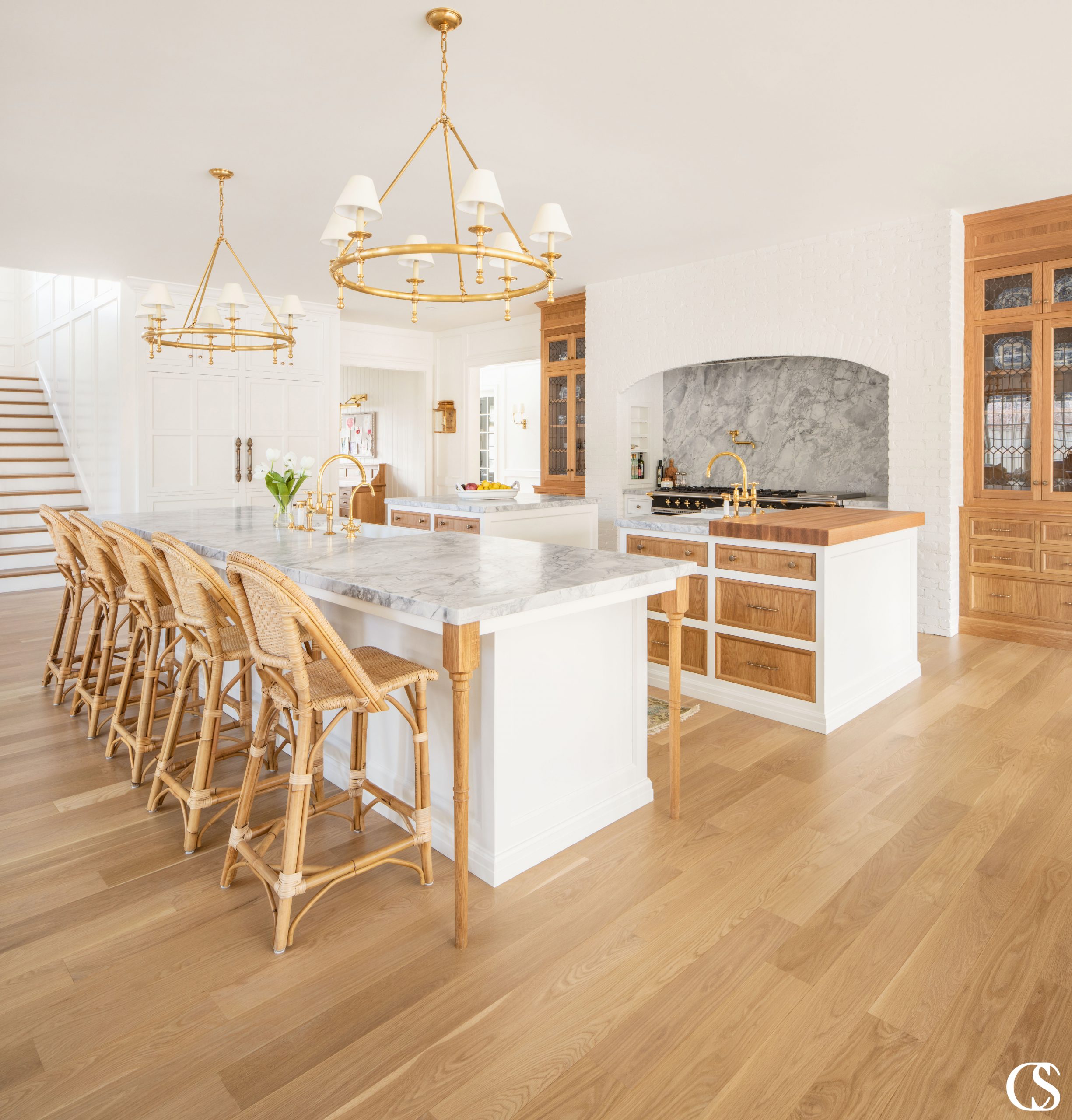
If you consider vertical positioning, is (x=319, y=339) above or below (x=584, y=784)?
above

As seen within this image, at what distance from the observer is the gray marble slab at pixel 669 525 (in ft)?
13.0

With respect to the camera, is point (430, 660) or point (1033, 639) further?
point (1033, 639)

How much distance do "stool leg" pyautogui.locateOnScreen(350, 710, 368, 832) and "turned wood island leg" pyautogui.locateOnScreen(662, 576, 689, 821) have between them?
1009mm

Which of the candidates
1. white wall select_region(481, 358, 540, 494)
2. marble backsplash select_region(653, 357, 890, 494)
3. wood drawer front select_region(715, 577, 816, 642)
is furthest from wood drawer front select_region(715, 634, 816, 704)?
white wall select_region(481, 358, 540, 494)

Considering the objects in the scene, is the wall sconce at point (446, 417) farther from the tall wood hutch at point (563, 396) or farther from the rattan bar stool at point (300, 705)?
the rattan bar stool at point (300, 705)

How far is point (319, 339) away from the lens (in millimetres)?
8641

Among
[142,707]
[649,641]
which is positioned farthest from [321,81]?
[649,641]

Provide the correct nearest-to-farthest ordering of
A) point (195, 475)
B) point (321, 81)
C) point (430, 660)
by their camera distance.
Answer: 1. point (430, 660)
2. point (321, 81)
3. point (195, 475)

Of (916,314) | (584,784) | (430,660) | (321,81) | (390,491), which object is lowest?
(584,784)

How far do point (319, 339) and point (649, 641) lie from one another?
5.97m

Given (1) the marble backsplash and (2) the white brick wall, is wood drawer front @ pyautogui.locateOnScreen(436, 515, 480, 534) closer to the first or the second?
(2) the white brick wall

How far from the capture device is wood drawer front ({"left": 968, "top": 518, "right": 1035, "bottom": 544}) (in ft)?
16.7

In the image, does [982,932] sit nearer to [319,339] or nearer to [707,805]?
[707,805]

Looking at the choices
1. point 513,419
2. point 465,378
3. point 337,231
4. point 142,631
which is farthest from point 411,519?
point 513,419
